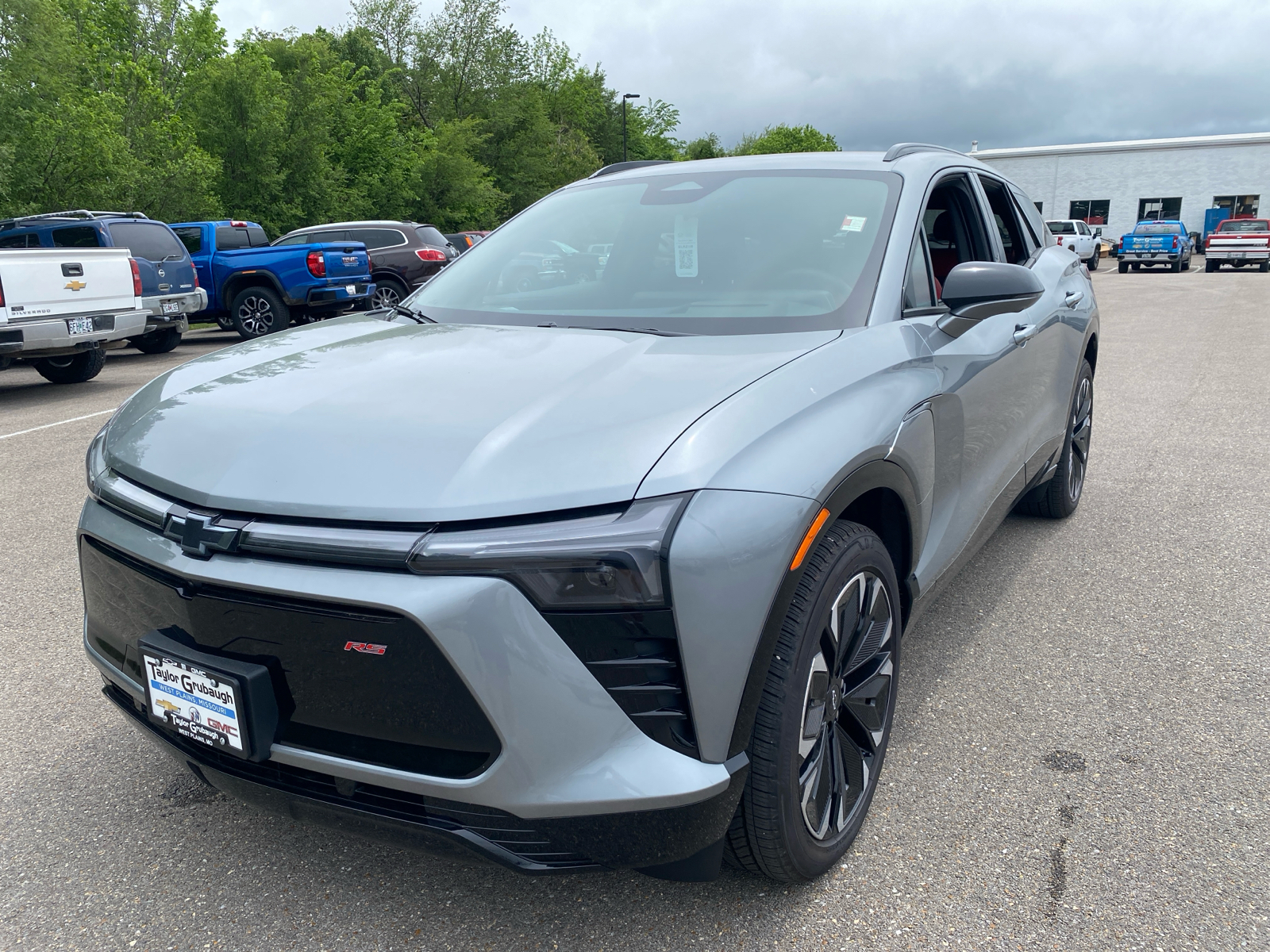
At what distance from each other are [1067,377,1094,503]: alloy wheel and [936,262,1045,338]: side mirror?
2093 millimetres

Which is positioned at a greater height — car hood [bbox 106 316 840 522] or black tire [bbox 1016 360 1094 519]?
car hood [bbox 106 316 840 522]

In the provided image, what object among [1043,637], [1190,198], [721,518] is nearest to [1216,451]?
[1043,637]

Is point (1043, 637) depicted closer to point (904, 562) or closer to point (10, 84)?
point (904, 562)

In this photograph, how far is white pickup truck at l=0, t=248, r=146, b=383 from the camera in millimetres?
9000

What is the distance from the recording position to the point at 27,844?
2451 mm

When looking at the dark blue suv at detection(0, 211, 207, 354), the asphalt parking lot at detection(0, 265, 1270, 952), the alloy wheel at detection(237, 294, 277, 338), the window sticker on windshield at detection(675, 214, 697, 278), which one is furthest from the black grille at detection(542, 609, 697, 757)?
the alloy wheel at detection(237, 294, 277, 338)

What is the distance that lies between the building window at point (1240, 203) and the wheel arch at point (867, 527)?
64.8 metres

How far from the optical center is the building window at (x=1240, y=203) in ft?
185

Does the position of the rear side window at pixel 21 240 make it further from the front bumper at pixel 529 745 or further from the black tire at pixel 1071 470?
the front bumper at pixel 529 745

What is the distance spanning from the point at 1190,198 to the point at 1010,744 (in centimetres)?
6574

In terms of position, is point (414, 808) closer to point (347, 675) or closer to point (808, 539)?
point (347, 675)

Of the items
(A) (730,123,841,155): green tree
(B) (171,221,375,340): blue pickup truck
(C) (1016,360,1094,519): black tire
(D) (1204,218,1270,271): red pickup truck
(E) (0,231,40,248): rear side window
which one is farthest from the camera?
(A) (730,123,841,155): green tree

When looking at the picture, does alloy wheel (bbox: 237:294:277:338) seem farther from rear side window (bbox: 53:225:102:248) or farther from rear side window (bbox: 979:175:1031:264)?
rear side window (bbox: 979:175:1031:264)

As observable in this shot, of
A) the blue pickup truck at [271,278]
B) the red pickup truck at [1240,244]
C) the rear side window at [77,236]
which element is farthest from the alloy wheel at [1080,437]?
the red pickup truck at [1240,244]
